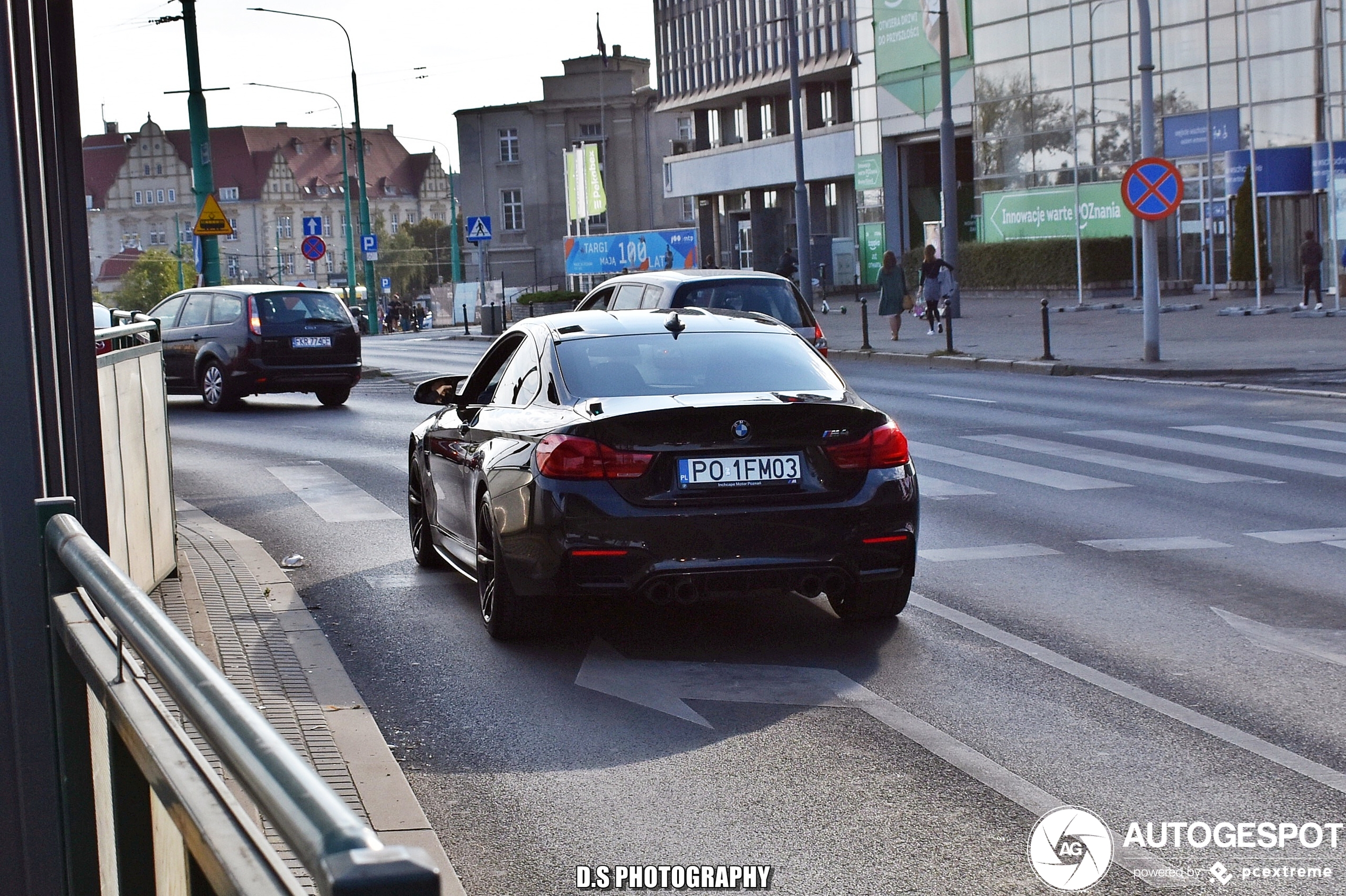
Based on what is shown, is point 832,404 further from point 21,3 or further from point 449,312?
point 449,312

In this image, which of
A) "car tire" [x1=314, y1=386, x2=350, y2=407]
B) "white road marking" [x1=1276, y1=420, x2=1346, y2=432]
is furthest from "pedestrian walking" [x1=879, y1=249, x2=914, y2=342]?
"white road marking" [x1=1276, y1=420, x2=1346, y2=432]

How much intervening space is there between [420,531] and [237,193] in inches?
6158

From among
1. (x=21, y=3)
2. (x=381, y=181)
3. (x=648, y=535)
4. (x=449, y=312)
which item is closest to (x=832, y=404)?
(x=648, y=535)

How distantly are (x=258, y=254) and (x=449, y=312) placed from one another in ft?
282

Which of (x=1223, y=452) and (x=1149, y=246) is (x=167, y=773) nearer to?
(x=1223, y=452)

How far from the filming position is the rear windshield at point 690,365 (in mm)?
7684

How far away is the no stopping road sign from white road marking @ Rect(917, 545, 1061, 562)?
1353cm

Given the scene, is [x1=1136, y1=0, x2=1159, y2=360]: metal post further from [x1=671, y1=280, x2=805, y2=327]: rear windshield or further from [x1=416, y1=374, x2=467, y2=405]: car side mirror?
[x1=416, y1=374, x2=467, y2=405]: car side mirror

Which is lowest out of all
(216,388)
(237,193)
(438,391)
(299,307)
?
(216,388)

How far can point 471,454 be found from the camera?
27.6 ft

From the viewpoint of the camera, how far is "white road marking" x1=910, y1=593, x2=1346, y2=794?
17.6ft

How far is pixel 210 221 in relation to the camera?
2666cm

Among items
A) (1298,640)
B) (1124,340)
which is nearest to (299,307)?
(1124,340)

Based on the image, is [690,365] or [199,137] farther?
[199,137]
